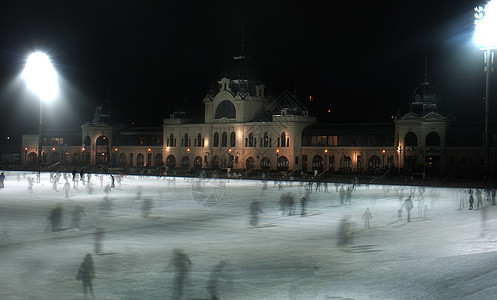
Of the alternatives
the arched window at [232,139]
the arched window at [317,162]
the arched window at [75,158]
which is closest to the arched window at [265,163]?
the arched window at [232,139]

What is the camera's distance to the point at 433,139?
8725 centimetres

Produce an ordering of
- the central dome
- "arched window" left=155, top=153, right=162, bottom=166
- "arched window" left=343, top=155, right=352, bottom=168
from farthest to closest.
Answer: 1. "arched window" left=155, top=153, right=162, bottom=166
2. the central dome
3. "arched window" left=343, top=155, right=352, bottom=168

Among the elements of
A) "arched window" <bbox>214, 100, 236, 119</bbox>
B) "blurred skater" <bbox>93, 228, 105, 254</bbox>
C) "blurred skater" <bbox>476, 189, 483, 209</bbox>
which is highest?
"arched window" <bbox>214, 100, 236, 119</bbox>

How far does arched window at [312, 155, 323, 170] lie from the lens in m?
99.0

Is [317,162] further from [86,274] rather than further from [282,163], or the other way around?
[86,274]

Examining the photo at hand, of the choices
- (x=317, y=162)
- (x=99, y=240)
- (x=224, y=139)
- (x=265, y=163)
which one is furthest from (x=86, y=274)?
(x=224, y=139)

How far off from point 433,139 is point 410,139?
321cm

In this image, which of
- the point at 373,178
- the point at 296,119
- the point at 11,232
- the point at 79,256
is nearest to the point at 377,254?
the point at 79,256

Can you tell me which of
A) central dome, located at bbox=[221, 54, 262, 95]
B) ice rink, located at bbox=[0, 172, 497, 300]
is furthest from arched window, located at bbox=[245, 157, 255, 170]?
ice rink, located at bbox=[0, 172, 497, 300]

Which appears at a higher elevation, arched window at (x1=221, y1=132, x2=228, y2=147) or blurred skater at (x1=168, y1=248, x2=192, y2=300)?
arched window at (x1=221, y1=132, x2=228, y2=147)

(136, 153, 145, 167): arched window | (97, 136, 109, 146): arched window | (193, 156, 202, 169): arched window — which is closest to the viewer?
(193, 156, 202, 169): arched window

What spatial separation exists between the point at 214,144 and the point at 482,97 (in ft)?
150

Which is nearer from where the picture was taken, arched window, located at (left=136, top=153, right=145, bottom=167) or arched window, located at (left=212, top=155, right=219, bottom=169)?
arched window, located at (left=212, top=155, right=219, bottom=169)

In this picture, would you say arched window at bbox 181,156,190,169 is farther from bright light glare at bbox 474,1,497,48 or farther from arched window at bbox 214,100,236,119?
bright light glare at bbox 474,1,497,48
